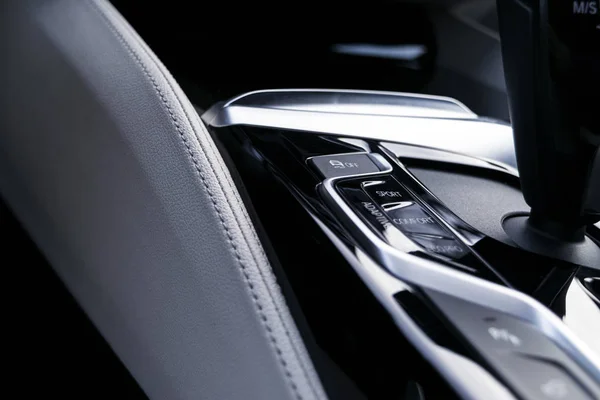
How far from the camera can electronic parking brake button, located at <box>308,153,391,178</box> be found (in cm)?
59

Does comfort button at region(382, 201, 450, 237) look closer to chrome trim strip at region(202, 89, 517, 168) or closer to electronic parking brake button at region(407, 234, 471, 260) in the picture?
electronic parking brake button at region(407, 234, 471, 260)

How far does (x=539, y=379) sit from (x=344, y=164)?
11.6 inches

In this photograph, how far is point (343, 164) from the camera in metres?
0.62

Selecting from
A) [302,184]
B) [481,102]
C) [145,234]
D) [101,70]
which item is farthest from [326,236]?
[481,102]

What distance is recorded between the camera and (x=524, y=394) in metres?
0.37

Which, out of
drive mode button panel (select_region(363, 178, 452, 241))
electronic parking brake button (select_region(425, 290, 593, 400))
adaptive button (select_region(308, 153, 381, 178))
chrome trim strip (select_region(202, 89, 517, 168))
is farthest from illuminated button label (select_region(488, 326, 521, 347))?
chrome trim strip (select_region(202, 89, 517, 168))

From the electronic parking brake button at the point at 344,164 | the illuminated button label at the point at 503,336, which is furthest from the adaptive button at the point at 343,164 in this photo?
the illuminated button label at the point at 503,336

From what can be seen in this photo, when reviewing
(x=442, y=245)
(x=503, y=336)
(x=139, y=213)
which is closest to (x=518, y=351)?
(x=503, y=336)

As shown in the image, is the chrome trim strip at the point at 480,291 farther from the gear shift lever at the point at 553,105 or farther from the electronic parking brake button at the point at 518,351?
the gear shift lever at the point at 553,105

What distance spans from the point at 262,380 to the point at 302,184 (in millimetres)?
189

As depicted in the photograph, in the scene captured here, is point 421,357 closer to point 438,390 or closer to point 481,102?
point 438,390

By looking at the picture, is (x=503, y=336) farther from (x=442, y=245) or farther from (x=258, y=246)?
(x=258, y=246)

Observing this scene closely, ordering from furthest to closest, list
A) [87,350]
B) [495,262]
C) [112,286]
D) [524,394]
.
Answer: [87,350] < [112,286] < [495,262] < [524,394]

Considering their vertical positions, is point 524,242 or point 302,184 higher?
point 302,184
